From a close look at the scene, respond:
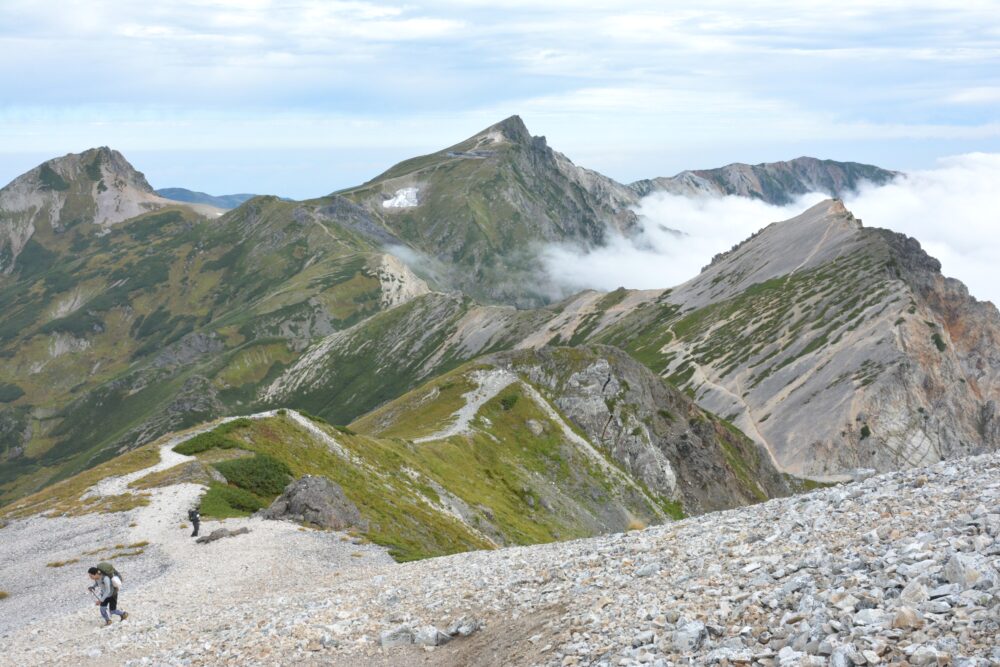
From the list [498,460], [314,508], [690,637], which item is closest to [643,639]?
[690,637]

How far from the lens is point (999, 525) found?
19312mm

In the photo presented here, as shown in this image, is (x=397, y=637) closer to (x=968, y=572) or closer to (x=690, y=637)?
(x=690, y=637)

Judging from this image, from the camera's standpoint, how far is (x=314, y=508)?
180ft

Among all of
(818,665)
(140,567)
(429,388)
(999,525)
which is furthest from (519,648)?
(429,388)

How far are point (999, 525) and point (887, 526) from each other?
10.2ft

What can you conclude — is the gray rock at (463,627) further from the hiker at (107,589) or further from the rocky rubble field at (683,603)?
the hiker at (107,589)

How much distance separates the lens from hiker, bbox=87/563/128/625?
Answer: 34156 mm

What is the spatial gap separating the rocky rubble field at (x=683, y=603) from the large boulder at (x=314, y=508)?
1713 cm

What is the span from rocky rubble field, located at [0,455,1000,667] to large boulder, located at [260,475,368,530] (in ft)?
56.2

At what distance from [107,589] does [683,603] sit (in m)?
26.1

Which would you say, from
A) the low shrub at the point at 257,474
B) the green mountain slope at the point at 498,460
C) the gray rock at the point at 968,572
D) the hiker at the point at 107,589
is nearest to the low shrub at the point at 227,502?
the green mountain slope at the point at 498,460

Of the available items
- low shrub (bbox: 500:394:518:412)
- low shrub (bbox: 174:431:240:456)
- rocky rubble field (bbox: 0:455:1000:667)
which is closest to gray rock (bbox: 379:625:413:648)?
rocky rubble field (bbox: 0:455:1000:667)

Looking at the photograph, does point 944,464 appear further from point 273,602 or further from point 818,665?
point 273,602

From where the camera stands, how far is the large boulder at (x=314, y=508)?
54500 mm
